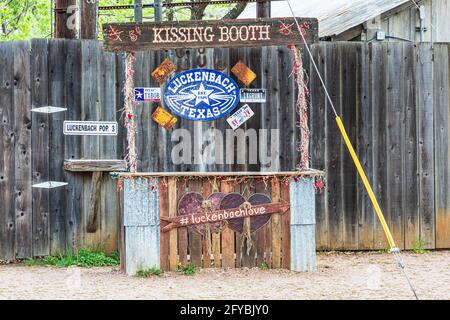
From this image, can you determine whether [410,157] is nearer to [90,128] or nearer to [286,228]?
[286,228]

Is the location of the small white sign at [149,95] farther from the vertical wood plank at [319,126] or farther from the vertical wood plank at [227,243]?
the vertical wood plank at [319,126]

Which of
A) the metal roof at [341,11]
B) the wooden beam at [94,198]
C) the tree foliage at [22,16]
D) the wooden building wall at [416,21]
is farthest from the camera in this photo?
the tree foliage at [22,16]

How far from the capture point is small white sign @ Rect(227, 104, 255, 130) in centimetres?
889

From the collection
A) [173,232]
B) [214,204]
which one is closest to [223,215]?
[214,204]

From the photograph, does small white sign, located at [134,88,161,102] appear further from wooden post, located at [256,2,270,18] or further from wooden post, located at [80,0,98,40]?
wooden post, located at [256,2,270,18]

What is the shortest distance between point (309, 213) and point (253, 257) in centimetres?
74

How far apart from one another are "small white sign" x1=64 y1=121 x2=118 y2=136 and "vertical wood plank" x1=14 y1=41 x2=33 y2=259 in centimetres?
46

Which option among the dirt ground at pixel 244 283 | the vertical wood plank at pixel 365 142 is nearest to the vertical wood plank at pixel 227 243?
the dirt ground at pixel 244 283

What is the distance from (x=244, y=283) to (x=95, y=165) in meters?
2.43

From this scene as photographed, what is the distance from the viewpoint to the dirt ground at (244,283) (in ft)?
21.9

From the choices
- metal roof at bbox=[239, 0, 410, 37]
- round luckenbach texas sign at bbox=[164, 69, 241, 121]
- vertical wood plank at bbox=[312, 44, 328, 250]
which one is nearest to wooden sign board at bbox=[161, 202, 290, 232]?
vertical wood plank at bbox=[312, 44, 328, 250]

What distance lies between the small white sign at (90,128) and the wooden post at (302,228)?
227 centimetres

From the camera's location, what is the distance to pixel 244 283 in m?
7.25

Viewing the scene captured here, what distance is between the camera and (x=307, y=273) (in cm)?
781
